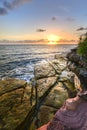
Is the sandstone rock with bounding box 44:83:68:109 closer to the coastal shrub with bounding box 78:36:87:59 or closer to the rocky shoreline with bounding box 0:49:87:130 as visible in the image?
the rocky shoreline with bounding box 0:49:87:130

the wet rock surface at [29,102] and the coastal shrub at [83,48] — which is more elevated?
the coastal shrub at [83,48]

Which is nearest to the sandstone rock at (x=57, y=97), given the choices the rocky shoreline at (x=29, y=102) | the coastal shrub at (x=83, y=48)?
the rocky shoreline at (x=29, y=102)

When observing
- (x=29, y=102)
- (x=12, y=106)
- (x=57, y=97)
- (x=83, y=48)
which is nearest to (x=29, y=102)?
(x=29, y=102)

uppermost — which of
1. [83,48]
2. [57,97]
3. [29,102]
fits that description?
[83,48]

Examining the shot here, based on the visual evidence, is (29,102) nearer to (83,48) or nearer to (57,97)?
(57,97)

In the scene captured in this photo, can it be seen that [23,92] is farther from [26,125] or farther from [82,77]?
[82,77]

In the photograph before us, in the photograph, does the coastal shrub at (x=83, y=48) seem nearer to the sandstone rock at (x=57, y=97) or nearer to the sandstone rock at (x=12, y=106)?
the sandstone rock at (x=57, y=97)

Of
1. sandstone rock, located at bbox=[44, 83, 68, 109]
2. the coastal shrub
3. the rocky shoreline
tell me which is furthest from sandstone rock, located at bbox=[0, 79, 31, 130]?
the coastal shrub

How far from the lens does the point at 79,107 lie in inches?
279

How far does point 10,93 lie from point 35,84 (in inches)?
170

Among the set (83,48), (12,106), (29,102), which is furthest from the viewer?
(83,48)

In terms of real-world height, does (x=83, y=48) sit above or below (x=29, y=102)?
above

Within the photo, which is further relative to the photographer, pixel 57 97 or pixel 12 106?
pixel 57 97

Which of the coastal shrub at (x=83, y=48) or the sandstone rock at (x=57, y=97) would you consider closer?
the sandstone rock at (x=57, y=97)
